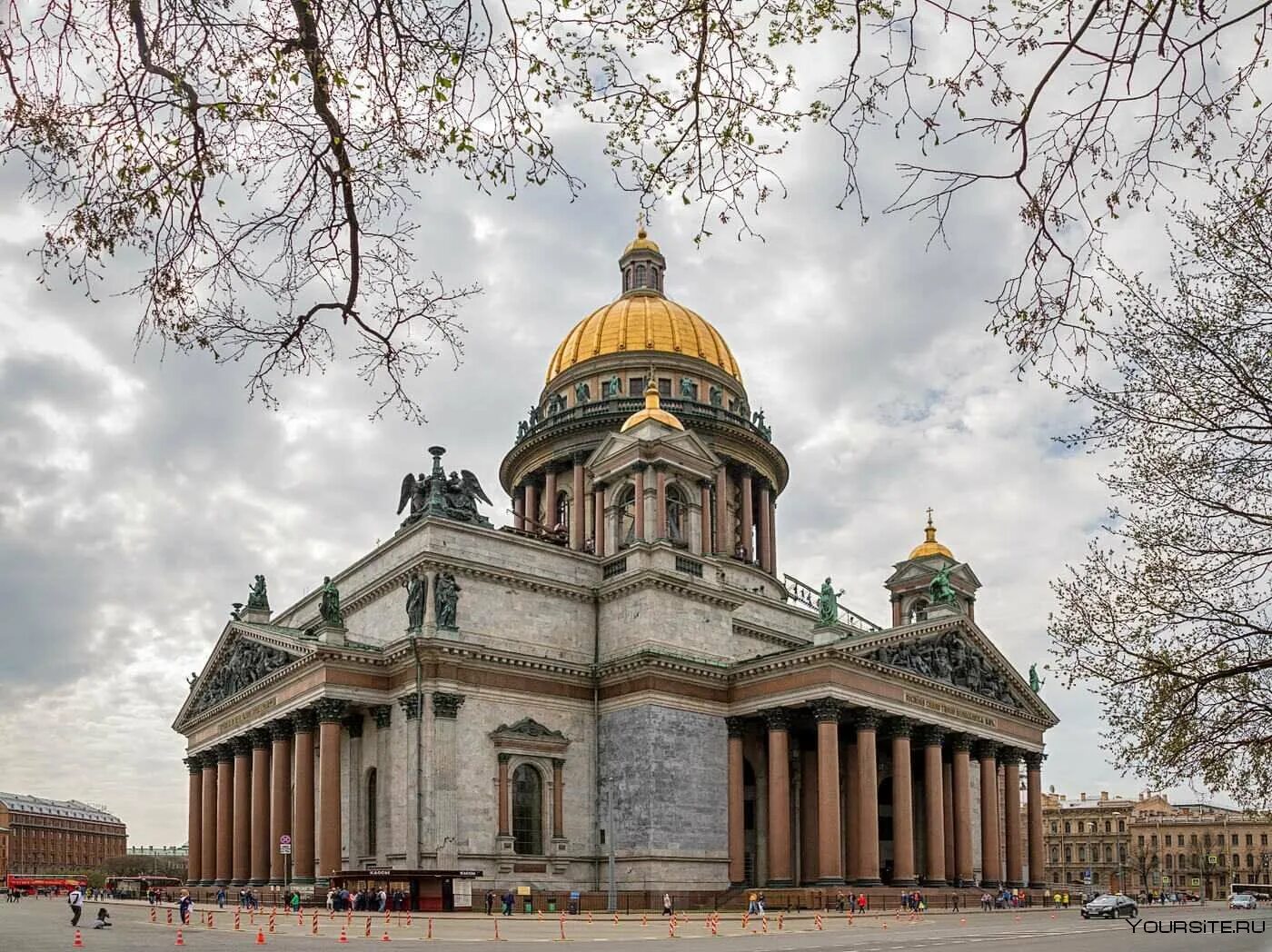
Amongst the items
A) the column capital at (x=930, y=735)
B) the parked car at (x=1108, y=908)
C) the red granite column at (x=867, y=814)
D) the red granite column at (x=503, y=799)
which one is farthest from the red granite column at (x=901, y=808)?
the red granite column at (x=503, y=799)

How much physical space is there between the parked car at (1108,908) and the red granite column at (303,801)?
3161 cm

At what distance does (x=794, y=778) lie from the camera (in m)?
56.8

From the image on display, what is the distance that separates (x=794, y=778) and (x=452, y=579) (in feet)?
59.7

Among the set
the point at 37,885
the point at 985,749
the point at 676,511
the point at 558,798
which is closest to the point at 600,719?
the point at 558,798

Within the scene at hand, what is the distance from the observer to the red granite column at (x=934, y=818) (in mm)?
55625

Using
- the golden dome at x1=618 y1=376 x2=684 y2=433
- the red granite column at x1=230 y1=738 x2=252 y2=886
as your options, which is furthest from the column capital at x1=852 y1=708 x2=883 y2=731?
the red granite column at x1=230 y1=738 x2=252 y2=886

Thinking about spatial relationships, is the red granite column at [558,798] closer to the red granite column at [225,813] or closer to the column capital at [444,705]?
the column capital at [444,705]

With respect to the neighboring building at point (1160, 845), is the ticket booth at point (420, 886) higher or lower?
higher

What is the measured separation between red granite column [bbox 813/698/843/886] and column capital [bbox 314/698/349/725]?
18.5 meters

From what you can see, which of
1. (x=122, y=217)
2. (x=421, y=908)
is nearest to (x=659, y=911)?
(x=421, y=908)

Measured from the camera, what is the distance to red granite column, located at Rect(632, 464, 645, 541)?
56275mm

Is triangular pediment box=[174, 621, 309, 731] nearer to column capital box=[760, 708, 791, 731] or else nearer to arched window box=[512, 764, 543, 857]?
arched window box=[512, 764, 543, 857]

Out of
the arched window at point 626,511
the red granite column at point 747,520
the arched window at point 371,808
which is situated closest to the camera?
the arched window at point 371,808

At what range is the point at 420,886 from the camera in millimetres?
44094
